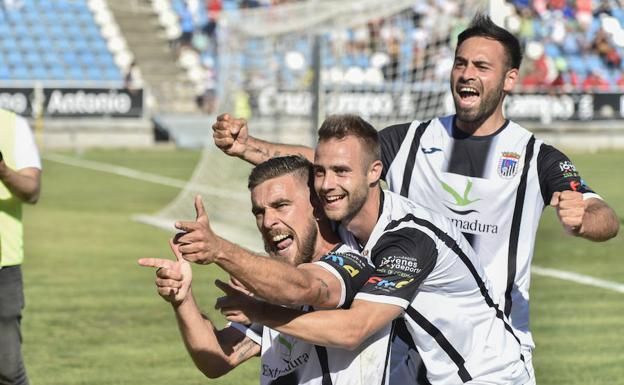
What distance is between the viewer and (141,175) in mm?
28312

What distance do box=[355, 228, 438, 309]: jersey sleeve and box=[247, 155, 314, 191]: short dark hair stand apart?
0.41 meters

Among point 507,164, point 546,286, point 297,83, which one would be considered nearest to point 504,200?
point 507,164

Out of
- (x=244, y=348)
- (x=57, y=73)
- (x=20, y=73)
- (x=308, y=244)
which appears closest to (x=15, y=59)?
(x=20, y=73)

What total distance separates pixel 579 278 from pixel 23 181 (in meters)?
8.54

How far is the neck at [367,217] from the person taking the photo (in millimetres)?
4488

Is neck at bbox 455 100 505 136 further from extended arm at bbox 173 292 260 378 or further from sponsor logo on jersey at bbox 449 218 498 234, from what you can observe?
extended arm at bbox 173 292 260 378

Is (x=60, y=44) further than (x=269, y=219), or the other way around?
(x=60, y=44)

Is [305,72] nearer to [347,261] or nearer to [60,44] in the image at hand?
[60,44]

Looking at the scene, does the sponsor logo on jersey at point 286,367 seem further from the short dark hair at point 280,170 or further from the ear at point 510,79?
the ear at point 510,79

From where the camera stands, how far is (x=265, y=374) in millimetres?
4695

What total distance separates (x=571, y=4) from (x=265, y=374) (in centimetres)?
3669

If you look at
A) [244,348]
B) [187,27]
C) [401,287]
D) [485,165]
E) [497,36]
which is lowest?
[187,27]

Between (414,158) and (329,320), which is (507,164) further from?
(329,320)

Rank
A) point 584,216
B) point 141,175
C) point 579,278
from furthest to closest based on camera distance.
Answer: point 141,175 < point 579,278 < point 584,216
